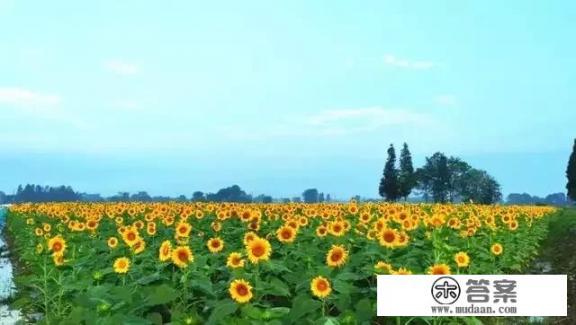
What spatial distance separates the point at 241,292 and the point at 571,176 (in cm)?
7666

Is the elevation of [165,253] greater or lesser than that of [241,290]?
greater

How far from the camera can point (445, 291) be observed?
691 centimetres

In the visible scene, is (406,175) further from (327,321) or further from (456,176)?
(327,321)

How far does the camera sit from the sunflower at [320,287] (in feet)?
21.9

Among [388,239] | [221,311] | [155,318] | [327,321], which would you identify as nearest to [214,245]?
[388,239]

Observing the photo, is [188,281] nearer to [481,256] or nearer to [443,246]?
[443,246]

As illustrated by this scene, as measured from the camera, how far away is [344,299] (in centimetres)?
691

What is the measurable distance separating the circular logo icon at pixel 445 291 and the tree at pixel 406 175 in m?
84.5

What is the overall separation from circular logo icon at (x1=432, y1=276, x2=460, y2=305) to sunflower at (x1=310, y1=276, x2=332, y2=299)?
92cm

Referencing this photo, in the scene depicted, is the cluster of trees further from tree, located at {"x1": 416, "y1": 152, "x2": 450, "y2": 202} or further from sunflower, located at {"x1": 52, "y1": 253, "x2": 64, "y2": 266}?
sunflower, located at {"x1": 52, "y1": 253, "x2": 64, "y2": 266}

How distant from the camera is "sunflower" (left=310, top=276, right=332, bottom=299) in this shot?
6664mm

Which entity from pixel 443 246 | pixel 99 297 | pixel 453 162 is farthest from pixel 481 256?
pixel 453 162

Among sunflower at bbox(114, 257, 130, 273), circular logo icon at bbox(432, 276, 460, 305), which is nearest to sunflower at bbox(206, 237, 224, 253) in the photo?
sunflower at bbox(114, 257, 130, 273)

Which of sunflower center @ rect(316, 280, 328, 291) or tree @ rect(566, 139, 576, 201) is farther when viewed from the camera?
tree @ rect(566, 139, 576, 201)
